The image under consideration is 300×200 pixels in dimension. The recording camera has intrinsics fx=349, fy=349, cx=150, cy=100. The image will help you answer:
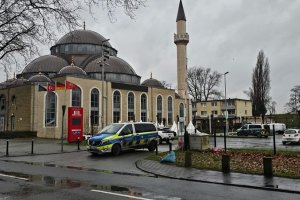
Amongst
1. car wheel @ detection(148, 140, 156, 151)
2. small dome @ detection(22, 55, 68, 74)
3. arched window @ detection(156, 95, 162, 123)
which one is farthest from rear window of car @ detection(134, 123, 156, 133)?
small dome @ detection(22, 55, 68, 74)

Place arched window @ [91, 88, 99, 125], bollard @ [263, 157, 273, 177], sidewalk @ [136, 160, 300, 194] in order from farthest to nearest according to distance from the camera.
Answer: arched window @ [91, 88, 99, 125] < bollard @ [263, 157, 273, 177] < sidewalk @ [136, 160, 300, 194]

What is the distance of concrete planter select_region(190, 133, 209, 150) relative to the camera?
2154 cm

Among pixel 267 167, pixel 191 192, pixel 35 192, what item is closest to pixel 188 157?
pixel 267 167

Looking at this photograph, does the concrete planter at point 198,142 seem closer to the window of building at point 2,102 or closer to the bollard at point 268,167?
the bollard at point 268,167

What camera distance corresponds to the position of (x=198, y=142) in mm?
21688

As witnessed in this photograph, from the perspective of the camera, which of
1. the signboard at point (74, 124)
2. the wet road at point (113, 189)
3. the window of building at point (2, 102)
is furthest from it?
the window of building at point (2, 102)

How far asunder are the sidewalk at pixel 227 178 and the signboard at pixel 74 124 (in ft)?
61.4

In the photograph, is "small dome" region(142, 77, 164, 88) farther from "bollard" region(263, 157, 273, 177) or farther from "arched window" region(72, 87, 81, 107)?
"bollard" region(263, 157, 273, 177)

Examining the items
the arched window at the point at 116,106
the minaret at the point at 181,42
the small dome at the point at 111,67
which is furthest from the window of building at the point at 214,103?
the arched window at the point at 116,106

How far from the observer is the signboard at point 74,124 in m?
32.6

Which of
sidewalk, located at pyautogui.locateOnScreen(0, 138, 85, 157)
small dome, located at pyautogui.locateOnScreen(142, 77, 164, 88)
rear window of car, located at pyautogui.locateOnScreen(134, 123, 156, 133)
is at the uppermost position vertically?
small dome, located at pyautogui.locateOnScreen(142, 77, 164, 88)

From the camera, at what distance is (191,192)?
9.41 meters

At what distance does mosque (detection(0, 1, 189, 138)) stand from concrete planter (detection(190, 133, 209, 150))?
16.4 metres

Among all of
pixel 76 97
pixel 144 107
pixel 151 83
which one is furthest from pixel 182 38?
pixel 76 97
